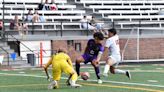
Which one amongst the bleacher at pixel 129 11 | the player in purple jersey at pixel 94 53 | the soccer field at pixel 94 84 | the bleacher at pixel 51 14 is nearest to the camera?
the soccer field at pixel 94 84

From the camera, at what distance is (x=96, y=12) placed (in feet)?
112

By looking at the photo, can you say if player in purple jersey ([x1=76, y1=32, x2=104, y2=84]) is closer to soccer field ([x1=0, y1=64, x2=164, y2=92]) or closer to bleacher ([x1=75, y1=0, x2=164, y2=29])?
soccer field ([x1=0, y1=64, x2=164, y2=92])

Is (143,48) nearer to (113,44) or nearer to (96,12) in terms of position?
(96,12)

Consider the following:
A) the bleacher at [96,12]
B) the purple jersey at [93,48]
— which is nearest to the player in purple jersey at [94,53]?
the purple jersey at [93,48]

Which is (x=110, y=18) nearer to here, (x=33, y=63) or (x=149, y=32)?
(x=149, y=32)

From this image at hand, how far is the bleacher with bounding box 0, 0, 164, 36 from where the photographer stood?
3102 centimetres

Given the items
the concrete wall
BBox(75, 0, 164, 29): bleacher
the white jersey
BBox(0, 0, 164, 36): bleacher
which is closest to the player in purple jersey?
the white jersey

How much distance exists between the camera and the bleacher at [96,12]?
31.0 m

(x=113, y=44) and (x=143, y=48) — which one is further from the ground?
(x=113, y=44)

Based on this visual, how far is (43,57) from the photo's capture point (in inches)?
1109

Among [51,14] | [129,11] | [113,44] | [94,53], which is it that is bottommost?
[94,53]

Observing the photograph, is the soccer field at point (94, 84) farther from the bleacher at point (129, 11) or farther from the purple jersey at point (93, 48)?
the bleacher at point (129, 11)

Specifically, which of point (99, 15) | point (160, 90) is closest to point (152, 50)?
point (99, 15)

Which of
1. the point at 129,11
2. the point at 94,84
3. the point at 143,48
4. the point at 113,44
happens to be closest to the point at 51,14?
the point at 129,11
